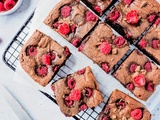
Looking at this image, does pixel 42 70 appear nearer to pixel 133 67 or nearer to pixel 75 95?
pixel 75 95

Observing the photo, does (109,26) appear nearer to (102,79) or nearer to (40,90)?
(102,79)

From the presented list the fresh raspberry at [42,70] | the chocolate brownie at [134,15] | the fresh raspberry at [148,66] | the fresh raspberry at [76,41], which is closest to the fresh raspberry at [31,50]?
the fresh raspberry at [42,70]

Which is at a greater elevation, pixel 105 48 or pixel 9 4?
pixel 105 48

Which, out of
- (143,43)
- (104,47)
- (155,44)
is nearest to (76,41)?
(104,47)

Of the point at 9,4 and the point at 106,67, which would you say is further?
the point at 9,4

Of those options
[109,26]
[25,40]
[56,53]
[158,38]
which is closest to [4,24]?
[25,40]

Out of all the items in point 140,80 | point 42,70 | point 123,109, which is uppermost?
point 140,80
